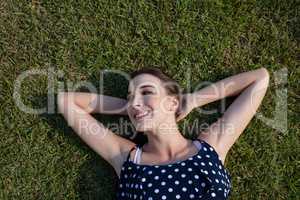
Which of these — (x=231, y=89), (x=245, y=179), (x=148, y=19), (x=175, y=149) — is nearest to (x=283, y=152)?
(x=245, y=179)

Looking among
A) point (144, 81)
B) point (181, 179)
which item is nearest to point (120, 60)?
point (144, 81)

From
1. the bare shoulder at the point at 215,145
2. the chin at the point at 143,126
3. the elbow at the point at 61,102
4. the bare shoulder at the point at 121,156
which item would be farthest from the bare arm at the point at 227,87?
the elbow at the point at 61,102

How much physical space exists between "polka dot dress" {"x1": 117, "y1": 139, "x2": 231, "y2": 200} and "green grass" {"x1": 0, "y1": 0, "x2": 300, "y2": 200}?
400 mm

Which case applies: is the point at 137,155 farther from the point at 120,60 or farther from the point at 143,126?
the point at 120,60

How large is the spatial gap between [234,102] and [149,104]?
778 millimetres

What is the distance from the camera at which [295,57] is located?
3.82 metres

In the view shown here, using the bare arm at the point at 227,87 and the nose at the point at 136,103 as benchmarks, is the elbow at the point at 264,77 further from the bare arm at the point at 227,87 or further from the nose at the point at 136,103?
the nose at the point at 136,103

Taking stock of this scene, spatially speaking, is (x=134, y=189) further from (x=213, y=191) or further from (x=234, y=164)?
(x=234, y=164)

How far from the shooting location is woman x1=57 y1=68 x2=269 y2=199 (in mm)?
3230

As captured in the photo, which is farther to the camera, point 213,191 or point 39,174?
point 39,174

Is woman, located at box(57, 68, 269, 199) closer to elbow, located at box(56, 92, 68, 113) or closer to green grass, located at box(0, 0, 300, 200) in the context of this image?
elbow, located at box(56, 92, 68, 113)

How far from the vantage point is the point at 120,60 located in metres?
3.81

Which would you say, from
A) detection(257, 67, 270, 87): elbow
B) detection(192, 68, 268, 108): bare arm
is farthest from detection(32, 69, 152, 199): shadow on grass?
detection(257, 67, 270, 87): elbow

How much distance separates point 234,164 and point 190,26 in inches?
50.0
